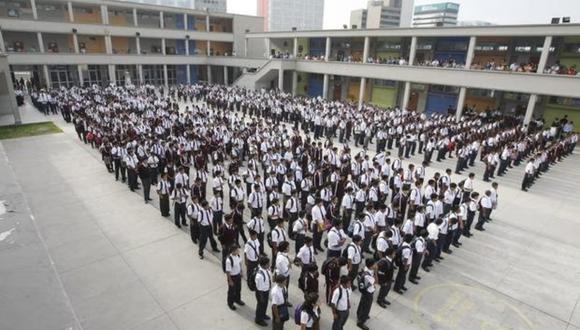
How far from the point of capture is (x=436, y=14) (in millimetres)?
149750

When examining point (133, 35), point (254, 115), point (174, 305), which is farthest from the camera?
point (133, 35)

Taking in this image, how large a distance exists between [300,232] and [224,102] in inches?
877

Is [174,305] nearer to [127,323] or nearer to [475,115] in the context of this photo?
[127,323]

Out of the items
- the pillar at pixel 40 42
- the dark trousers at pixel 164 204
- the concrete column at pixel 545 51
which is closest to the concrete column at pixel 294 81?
the concrete column at pixel 545 51

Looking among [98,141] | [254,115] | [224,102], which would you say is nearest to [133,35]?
[224,102]

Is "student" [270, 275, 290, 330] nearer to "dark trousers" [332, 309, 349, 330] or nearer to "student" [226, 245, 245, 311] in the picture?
"dark trousers" [332, 309, 349, 330]

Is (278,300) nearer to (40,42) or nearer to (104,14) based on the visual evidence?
(40,42)

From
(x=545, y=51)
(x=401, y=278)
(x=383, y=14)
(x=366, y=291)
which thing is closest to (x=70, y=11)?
(x=401, y=278)

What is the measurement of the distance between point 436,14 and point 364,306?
561 feet

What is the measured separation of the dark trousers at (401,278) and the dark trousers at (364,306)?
132 centimetres

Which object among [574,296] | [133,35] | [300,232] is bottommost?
[574,296]

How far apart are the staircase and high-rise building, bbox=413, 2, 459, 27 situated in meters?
129

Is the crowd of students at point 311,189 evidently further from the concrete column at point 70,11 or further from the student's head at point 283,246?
the concrete column at point 70,11

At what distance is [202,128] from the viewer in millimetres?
16938
